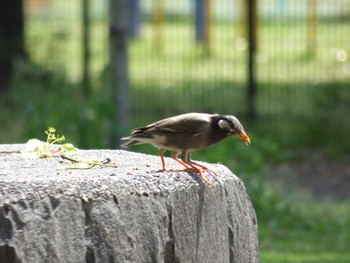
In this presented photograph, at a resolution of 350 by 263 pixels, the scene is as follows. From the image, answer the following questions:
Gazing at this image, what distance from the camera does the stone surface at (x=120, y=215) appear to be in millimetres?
4168

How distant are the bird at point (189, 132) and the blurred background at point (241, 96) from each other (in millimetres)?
3985

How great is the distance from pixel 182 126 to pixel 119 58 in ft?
24.0

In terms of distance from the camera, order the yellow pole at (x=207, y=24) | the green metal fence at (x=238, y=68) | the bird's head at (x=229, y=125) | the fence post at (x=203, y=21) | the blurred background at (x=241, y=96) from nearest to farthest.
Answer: the bird's head at (x=229, y=125) < the blurred background at (x=241, y=96) < the green metal fence at (x=238, y=68) < the yellow pole at (x=207, y=24) < the fence post at (x=203, y=21)

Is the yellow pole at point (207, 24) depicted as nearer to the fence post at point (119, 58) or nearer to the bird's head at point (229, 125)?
the fence post at point (119, 58)

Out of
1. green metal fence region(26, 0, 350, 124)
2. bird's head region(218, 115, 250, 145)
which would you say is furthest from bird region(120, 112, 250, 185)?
green metal fence region(26, 0, 350, 124)

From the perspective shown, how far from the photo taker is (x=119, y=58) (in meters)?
12.3

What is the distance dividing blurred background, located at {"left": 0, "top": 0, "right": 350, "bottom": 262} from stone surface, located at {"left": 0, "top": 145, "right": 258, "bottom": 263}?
4018 millimetres

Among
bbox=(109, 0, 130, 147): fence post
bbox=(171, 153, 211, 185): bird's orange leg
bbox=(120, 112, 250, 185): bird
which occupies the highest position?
bbox=(120, 112, 250, 185): bird

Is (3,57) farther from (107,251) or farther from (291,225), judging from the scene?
(107,251)

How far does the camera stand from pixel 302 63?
17750 millimetres

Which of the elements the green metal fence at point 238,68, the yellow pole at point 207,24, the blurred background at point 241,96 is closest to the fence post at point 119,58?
the blurred background at point 241,96

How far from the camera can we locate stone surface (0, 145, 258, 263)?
4.17 metres

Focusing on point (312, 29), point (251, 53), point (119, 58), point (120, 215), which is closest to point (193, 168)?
point (120, 215)

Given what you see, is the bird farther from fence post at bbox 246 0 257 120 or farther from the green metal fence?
fence post at bbox 246 0 257 120
